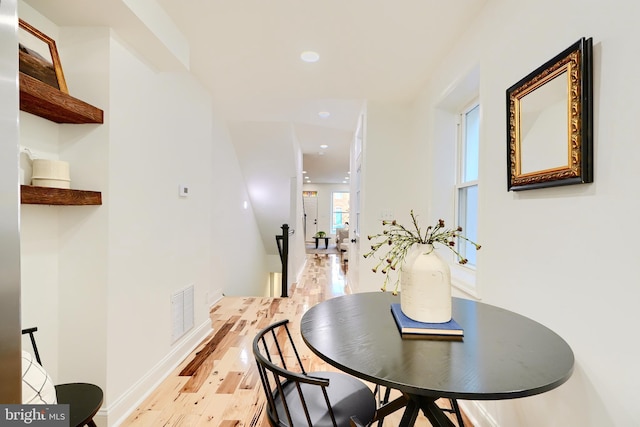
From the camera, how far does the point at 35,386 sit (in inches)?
36.5

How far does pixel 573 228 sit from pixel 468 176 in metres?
1.38

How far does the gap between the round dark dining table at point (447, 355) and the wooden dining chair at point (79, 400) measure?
91cm

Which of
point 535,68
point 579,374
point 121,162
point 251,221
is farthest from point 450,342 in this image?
point 251,221

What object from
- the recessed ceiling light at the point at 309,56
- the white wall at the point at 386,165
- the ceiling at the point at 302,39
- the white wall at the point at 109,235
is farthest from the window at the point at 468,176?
the white wall at the point at 109,235

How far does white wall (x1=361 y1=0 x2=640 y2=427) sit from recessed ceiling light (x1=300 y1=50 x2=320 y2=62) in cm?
107

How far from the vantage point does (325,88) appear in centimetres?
290

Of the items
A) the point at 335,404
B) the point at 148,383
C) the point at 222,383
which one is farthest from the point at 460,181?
the point at 148,383

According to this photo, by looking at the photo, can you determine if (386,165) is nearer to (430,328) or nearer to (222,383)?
(430,328)

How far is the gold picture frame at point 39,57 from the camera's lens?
135 centimetres

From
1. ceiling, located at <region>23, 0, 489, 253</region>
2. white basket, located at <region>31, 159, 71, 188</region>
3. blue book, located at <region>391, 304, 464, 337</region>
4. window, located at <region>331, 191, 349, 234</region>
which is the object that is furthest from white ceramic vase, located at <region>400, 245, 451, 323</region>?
window, located at <region>331, 191, 349, 234</region>

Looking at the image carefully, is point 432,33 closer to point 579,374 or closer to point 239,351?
point 579,374

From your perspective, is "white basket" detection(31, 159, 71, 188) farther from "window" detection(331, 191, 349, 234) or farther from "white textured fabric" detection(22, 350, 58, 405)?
"window" detection(331, 191, 349, 234)

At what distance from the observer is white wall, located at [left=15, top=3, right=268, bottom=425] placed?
5.15 ft

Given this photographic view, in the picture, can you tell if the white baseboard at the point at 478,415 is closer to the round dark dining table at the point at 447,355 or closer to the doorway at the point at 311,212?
the round dark dining table at the point at 447,355
